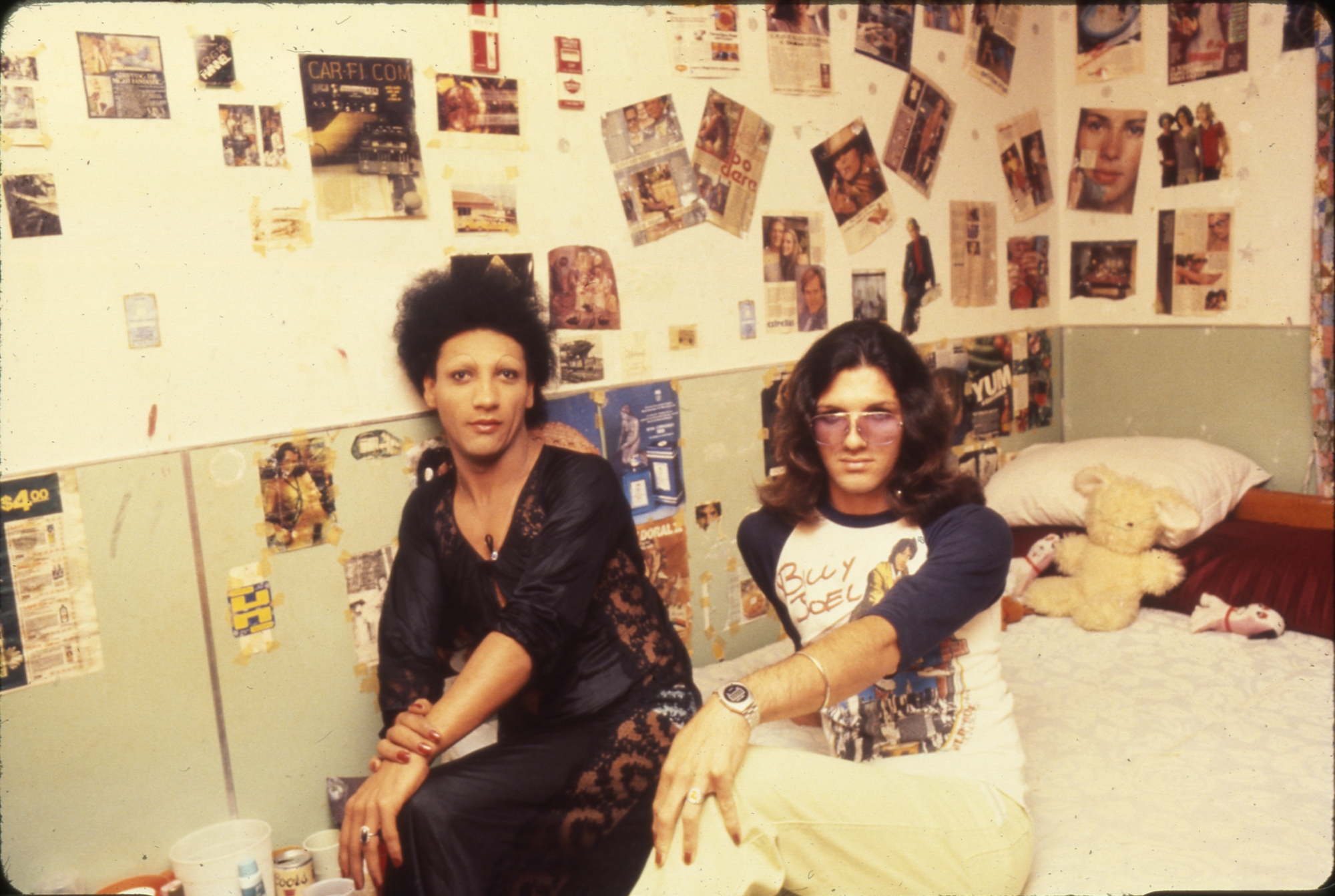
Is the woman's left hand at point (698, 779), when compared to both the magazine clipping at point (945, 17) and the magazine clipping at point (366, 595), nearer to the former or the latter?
the magazine clipping at point (366, 595)

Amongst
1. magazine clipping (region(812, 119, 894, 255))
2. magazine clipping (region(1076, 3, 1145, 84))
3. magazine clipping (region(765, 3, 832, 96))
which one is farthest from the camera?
magazine clipping (region(1076, 3, 1145, 84))

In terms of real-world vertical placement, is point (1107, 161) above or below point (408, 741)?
above

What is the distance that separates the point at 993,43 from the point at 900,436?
6.85 feet

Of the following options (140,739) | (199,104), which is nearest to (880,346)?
(199,104)

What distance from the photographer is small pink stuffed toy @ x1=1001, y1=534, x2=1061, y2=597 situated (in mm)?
2693

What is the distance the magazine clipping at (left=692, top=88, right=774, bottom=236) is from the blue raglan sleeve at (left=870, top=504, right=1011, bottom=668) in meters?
1.14

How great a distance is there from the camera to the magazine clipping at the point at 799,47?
242 cm

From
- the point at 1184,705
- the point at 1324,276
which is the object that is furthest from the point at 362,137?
the point at 1324,276

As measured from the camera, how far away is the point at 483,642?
61.8 inches

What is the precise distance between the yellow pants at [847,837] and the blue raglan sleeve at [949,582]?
0.19 meters

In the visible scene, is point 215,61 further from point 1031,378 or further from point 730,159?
point 1031,378

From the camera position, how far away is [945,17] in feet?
9.41

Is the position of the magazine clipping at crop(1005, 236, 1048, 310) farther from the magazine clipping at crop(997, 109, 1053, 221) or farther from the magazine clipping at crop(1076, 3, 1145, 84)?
the magazine clipping at crop(1076, 3, 1145, 84)

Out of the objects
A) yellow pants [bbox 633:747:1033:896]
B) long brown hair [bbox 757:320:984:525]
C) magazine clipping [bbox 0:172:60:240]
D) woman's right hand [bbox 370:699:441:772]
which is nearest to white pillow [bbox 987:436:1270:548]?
long brown hair [bbox 757:320:984:525]
